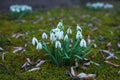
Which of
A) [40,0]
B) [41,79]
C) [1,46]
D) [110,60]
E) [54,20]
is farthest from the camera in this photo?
[40,0]

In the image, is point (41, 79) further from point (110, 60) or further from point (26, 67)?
point (110, 60)

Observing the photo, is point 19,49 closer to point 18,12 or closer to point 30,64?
point 30,64

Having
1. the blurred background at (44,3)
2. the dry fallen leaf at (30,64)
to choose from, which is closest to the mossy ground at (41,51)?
the dry fallen leaf at (30,64)

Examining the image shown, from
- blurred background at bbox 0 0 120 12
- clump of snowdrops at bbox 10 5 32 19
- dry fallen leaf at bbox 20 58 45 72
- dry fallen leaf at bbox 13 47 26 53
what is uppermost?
blurred background at bbox 0 0 120 12

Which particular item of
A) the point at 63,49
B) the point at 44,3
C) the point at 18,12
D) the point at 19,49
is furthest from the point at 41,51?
the point at 44,3

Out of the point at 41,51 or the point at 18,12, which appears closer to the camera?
the point at 41,51

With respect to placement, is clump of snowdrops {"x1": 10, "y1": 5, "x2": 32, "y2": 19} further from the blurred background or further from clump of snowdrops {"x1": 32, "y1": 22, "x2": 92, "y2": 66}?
clump of snowdrops {"x1": 32, "y1": 22, "x2": 92, "y2": 66}

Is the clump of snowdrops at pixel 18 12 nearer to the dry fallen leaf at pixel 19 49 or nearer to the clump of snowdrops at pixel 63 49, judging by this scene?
the dry fallen leaf at pixel 19 49

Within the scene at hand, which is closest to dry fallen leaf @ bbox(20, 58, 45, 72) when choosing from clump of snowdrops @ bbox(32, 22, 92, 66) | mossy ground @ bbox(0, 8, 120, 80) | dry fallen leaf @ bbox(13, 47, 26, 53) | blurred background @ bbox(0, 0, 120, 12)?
mossy ground @ bbox(0, 8, 120, 80)

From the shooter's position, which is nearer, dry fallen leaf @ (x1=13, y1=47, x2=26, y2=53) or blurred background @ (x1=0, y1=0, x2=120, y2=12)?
dry fallen leaf @ (x1=13, y1=47, x2=26, y2=53)

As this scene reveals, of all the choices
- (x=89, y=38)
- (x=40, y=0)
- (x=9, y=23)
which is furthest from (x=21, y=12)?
(x=89, y=38)

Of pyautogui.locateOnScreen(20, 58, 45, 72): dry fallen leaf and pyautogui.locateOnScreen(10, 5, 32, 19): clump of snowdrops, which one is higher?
pyautogui.locateOnScreen(10, 5, 32, 19): clump of snowdrops
